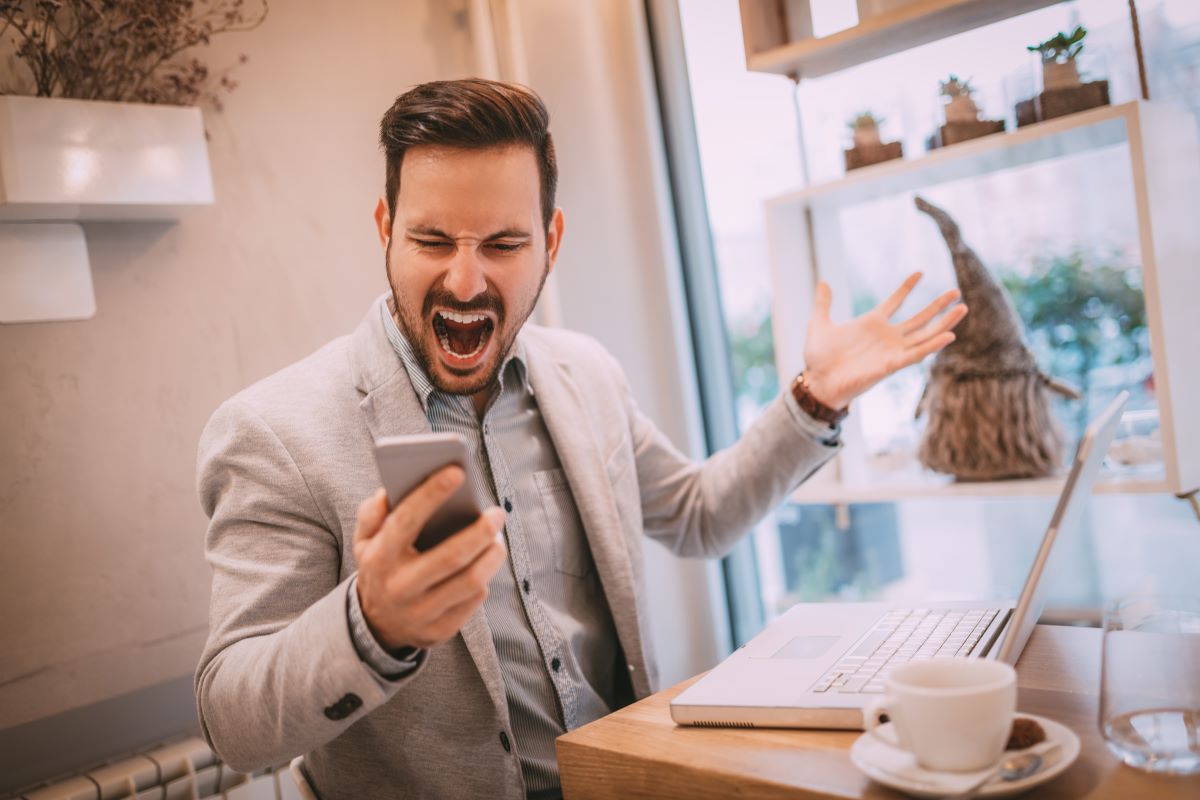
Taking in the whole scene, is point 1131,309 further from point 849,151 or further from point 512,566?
point 512,566

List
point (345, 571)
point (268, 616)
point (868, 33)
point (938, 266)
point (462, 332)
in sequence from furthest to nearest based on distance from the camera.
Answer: point (938, 266) < point (868, 33) < point (462, 332) < point (345, 571) < point (268, 616)

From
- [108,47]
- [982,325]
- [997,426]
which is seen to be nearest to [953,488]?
[997,426]

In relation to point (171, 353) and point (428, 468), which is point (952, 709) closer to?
point (428, 468)

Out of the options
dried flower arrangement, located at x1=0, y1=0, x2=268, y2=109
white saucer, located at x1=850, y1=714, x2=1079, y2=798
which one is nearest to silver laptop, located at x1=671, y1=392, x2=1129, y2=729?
white saucer, located at x1=850, y1=714, x2=1079, y2=798

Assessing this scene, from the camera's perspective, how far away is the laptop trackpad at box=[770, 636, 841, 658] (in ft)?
4.10

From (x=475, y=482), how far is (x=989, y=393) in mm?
1164

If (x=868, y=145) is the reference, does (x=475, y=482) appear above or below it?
below

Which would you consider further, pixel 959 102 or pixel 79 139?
pixel 959 102

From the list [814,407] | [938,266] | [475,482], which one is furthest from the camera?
[938,266]

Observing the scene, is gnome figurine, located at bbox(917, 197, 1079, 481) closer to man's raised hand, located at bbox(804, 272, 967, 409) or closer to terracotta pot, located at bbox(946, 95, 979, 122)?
terracotta pot, located at bbox(946, 95, 979, 122)

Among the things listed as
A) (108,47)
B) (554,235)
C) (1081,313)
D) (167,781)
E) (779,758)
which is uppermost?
(108,47)

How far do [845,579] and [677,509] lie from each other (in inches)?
36.8

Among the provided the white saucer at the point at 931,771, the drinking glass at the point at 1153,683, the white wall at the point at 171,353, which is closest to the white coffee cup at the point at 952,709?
the white saucer at the point at 931,771

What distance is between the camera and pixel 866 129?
2096mm
